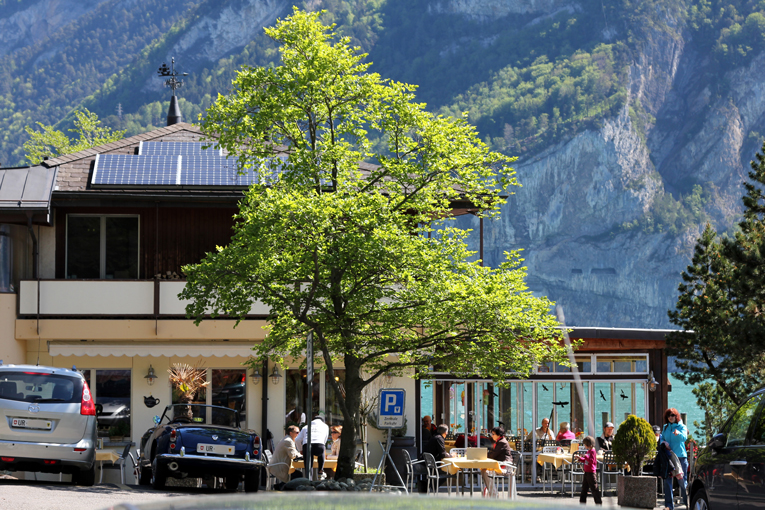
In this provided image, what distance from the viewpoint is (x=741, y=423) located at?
31.2ft

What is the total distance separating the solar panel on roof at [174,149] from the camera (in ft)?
79.1

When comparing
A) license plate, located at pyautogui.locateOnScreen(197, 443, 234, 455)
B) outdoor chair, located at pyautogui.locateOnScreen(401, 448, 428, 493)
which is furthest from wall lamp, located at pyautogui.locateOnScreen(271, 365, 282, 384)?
license plate, located at pyautogui.locateOnScreen(197, 443, 234, 455)

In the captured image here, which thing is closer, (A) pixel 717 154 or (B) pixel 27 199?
(B) pixel 27 199

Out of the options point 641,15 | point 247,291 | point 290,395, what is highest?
point 641,15

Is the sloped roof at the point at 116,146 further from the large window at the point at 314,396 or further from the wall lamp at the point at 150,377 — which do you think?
the large window at the point at 314,396

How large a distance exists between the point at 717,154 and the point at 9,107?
119 metres

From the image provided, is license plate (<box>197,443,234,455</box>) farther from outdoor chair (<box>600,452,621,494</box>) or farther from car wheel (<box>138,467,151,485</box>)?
outdoor chair (<box>600,452,621,494</box>)

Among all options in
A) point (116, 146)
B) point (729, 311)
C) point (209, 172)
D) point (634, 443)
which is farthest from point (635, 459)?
point (116, 146)

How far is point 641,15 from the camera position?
15212cm

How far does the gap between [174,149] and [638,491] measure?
15441mm

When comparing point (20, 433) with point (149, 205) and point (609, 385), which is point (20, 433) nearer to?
point (149, 205)

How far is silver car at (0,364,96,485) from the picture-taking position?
12547 mm

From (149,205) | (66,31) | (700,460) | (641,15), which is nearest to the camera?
(700,460)

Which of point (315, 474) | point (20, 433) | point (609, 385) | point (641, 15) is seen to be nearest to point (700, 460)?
point (315, 474)
